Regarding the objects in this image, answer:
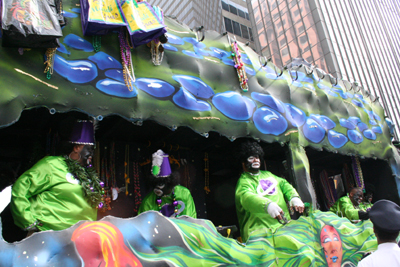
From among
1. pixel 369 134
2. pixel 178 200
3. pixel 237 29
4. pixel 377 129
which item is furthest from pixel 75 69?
pixel 237 29

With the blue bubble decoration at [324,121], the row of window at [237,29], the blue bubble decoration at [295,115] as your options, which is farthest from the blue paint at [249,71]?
the row of window at [237,29]

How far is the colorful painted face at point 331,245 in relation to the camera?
11.3 ft

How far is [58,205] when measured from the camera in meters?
2.65

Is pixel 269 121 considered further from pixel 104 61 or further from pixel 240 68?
pixel 104 61

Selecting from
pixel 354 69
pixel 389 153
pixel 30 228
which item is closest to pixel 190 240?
pixel 30 228

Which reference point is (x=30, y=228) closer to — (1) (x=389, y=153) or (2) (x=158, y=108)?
(2) (x=158, y=108)

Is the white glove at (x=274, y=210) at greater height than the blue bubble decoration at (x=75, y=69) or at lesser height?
lesser

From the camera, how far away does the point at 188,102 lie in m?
3.54

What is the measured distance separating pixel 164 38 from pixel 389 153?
5.46 meters

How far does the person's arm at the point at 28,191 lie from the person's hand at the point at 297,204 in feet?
9.10

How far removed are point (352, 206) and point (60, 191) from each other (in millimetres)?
5008

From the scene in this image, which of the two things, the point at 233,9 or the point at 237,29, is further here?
the point at 233,9

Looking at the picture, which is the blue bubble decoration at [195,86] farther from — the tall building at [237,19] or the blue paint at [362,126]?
the tall building at [237,19]

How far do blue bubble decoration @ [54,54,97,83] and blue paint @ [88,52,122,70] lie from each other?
0.22 ft
